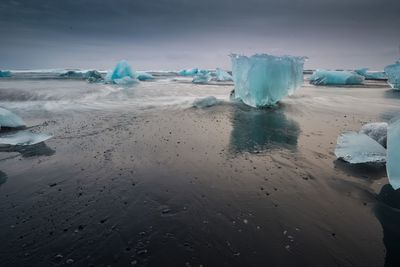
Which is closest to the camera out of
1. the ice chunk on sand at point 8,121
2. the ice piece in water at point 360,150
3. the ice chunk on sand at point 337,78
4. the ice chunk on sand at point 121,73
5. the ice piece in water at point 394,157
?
the ice piece in water at point 394,157

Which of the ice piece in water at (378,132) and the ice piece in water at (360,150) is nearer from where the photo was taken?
the ice piece in water at (360,150)

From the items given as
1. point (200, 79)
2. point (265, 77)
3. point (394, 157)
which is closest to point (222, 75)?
point (200, 79)

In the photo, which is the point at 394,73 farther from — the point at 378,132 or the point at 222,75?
the point at 222,75

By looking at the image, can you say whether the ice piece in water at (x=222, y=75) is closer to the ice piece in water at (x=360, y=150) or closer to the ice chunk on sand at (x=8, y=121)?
the ice chunk on sand at (x=8, y=121)

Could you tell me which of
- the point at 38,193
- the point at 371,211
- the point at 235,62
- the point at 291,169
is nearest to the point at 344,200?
the point at 371,211

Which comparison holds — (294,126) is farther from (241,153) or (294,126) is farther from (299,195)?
(299,195)

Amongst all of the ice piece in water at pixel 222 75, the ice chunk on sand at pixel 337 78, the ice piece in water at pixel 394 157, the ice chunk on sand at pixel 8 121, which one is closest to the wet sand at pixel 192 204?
the ice piece in water at pixel 394 157

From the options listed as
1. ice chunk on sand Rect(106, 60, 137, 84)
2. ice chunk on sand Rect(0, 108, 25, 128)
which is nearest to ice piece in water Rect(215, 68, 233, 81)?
ice chunk on sand Rect(106, 60, 137, 84)

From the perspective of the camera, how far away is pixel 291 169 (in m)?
4.10

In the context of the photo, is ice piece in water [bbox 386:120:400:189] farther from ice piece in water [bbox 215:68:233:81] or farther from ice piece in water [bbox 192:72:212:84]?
ice piece in water [bbox 215:68:233:81]

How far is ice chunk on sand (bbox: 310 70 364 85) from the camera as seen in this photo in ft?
74.9

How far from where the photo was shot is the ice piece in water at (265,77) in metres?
9.79

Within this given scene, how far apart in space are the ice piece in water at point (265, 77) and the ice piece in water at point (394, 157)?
6.60 m

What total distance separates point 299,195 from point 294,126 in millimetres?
4215
